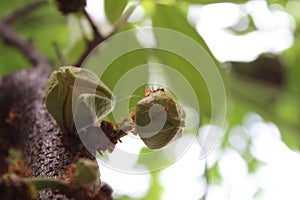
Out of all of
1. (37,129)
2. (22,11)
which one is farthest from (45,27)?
(37,129)

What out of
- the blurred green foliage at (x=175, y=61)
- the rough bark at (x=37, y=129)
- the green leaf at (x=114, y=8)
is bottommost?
the blurred green foliage at (x=175, y=61)

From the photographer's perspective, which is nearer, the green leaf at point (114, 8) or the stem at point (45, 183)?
the stem at point (45, 183)

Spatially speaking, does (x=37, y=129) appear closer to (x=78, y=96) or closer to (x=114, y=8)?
(x=78, y=96)

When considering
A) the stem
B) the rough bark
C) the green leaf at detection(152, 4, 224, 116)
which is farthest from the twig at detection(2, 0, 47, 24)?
the stem

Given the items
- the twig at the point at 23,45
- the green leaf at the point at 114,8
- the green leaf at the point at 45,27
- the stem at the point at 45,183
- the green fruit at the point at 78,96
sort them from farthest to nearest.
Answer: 1. the green leaf at the point at 45,27
2. the twig at the point at 23,45
3. the green leaf at the point at 114,8
4. the green fruit at the point at 78,96
5. the stem at the point at 45,183

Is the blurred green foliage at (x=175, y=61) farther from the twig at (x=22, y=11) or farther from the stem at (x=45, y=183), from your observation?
the stem at (x=45, y=183)

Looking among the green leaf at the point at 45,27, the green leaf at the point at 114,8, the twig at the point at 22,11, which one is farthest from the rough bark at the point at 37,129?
the green leaf at the point at 45,27

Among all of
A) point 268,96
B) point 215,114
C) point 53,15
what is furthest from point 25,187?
point 268,96

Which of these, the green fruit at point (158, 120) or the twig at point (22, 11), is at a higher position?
the green fruit at point (158, 120)

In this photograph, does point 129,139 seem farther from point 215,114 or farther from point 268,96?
point 268,96
